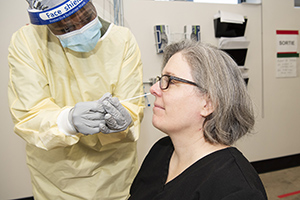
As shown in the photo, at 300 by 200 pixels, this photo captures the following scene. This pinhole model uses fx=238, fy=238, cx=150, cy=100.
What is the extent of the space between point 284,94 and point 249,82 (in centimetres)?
58

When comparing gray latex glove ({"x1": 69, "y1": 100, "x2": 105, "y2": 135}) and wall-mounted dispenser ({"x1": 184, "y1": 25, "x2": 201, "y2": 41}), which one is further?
wall-mounted dispenser ({"x1": 184, "y1": 25, "x2": 201, "y2": 41})

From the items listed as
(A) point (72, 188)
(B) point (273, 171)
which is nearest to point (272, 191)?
(B) point (273, 171)

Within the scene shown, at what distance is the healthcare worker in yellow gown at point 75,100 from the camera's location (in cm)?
102

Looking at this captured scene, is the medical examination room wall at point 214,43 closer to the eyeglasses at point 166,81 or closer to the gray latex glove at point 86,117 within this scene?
the eyeglasses at point 166,81

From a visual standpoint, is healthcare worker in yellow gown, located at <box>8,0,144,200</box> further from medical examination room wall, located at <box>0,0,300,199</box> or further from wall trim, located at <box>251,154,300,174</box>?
wall trim, located at <box>251,154,300,174</box>

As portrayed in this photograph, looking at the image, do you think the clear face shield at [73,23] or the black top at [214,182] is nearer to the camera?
the black top at [214,182]

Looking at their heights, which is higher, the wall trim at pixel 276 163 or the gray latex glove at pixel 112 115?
the gray latex glove at pixel 112 115

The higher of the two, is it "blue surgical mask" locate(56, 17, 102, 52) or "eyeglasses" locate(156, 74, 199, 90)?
"blue surgical mask" locate(56, 17, 102, 52)

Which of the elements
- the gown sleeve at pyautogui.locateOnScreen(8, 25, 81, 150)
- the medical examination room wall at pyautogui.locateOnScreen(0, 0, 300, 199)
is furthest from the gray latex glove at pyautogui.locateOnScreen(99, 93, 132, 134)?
the medical examination room wall at pyautogui.locateOnScreen(0, 0, 300, 199)

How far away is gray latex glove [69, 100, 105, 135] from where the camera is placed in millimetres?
975

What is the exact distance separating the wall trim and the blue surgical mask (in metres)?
2.69

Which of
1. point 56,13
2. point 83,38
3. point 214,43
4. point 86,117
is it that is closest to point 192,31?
point 214,43

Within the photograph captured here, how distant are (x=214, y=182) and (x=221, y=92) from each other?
35 cm

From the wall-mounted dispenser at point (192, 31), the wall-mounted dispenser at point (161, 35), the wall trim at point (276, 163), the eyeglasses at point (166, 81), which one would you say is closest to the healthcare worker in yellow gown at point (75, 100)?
the eyeglasses at point (166, 81)
